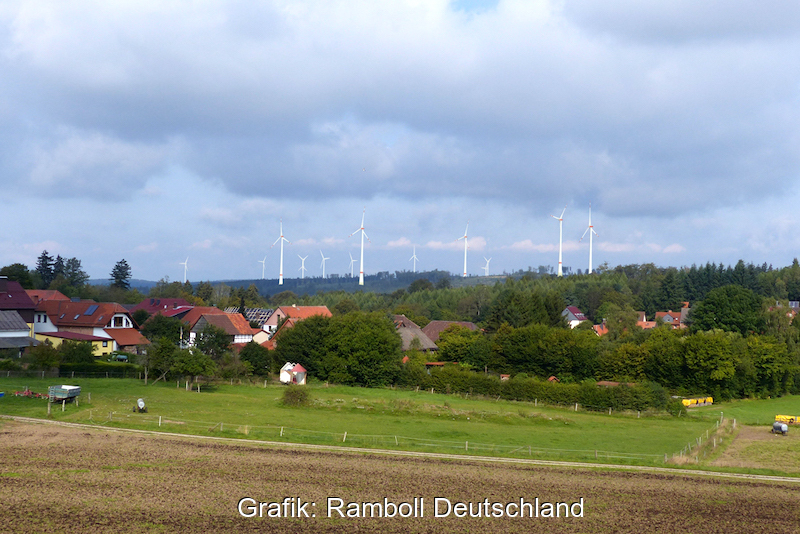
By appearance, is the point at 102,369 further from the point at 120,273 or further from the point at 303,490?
the point at 120,273

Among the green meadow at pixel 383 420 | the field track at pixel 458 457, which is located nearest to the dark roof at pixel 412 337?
the green meadow at pixel 383 420

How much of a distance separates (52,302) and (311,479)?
242 feet

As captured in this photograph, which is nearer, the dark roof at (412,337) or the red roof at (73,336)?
the red roof at (73,336)

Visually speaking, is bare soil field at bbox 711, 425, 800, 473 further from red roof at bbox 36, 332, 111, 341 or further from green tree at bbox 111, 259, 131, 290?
green tree at bbox 111, 259, 131, 290

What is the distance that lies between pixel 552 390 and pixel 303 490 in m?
39.5

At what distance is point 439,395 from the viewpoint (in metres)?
63.0

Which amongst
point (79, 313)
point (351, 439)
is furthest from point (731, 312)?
point (79, 313)

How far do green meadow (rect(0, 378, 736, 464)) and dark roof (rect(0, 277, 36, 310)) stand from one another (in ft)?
A: 83.1

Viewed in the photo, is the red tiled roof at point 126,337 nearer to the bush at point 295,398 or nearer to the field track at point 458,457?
the bush at point 295,398

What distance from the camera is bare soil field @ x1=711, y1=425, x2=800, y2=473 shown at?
33.7 m

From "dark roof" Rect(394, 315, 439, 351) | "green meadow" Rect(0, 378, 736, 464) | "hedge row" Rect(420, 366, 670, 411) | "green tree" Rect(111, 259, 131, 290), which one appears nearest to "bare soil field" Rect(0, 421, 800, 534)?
"green meadow" Rect(0, 378, 736, 464)

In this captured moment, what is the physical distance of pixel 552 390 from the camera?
5909cm

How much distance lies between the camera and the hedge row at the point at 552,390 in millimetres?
56062

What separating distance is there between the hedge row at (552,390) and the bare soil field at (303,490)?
27595mm
